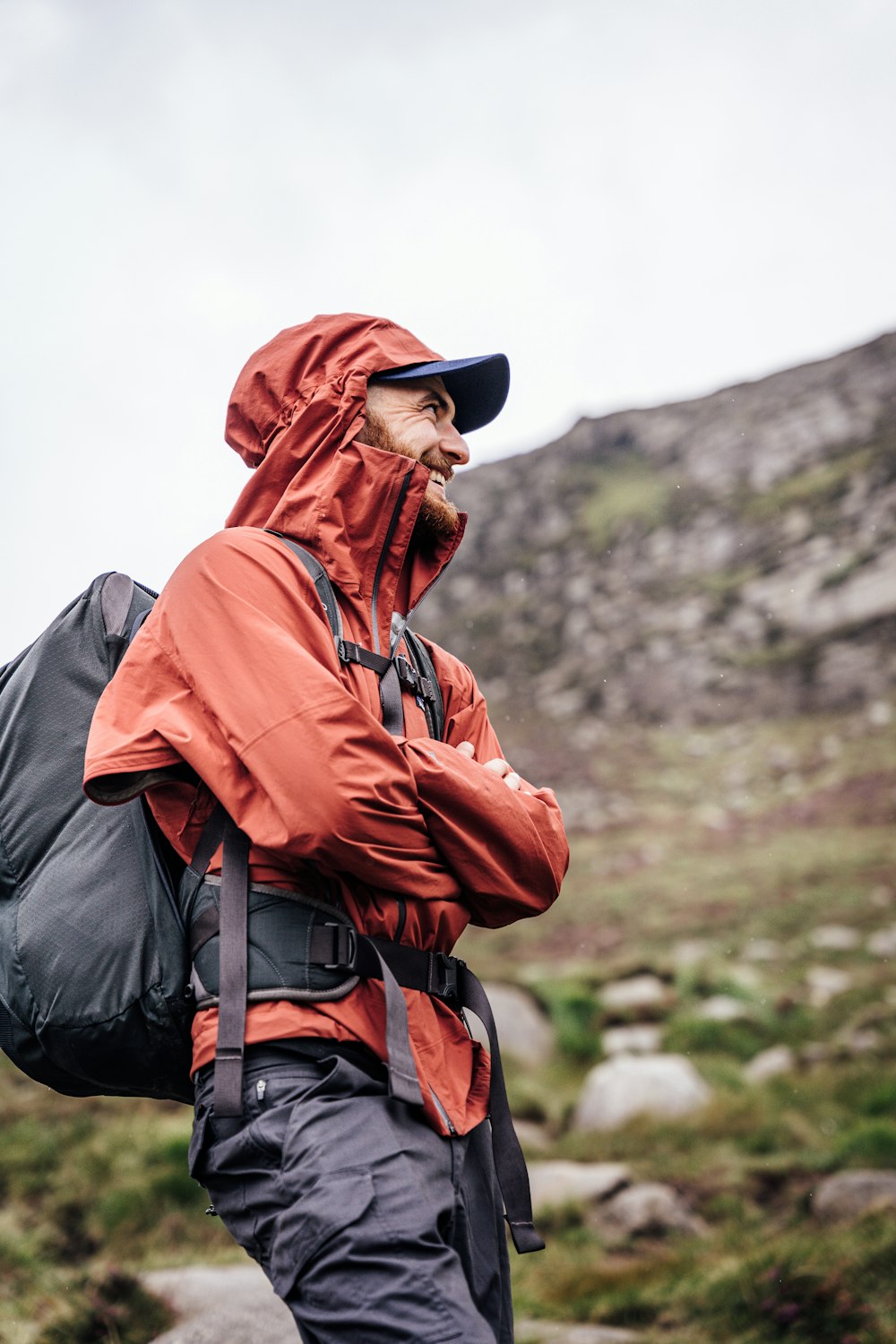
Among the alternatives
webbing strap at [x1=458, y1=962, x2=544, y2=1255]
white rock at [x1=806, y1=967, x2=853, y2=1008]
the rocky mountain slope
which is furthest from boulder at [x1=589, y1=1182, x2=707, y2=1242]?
the rocky mountain slope

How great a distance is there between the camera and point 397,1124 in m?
2.28

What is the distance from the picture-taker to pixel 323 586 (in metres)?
2.72

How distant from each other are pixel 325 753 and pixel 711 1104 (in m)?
7.75

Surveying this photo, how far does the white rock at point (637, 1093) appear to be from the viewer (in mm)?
8773

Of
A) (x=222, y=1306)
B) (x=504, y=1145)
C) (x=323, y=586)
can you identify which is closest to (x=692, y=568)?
(x=222, y=1306)

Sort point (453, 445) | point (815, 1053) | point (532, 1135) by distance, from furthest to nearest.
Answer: point (815, 1053) < point (532, 1135) < point (453, 445)

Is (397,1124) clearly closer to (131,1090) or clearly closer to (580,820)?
(131,1090)

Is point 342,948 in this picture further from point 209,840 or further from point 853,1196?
point 853,1196

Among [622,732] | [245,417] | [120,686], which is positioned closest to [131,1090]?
[120,686]

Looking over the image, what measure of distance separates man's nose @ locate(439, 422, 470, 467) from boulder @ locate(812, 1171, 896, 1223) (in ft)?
16.5

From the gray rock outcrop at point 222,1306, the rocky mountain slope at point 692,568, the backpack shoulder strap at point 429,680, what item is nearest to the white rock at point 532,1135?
the gray rock outcrop at point 222,1306

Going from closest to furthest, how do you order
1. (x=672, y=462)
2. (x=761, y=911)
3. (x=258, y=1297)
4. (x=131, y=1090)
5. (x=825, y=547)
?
(x=131, y=1090) → (x=258, y=1297) → (x=761, y=911) → (x=825, y=547) → (x=672, y=462)

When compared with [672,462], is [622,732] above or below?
below

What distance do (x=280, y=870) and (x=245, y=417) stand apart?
4.49 ft
